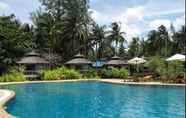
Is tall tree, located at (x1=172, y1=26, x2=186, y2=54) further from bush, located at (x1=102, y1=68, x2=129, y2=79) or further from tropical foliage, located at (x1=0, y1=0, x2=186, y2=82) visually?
bush, located at (x1=102, y1=68, x2=129, y2=79)

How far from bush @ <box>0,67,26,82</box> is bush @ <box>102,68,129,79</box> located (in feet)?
28.6

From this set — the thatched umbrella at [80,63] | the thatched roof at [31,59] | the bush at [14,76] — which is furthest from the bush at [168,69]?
the bush at [14,76]

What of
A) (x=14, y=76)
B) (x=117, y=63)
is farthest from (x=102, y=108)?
(x=117, y=63)

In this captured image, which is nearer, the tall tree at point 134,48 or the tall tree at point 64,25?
the tall tree at point 64,25

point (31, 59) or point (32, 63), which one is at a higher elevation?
point (31, 59)

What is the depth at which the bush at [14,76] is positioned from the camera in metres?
28.9

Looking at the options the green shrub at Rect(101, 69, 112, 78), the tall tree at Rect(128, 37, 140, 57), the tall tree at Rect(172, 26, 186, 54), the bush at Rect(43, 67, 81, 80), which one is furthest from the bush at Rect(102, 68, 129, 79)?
the tall tree at Rect(172, 26, 186, 54)

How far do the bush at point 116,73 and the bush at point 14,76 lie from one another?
8719 millimetres

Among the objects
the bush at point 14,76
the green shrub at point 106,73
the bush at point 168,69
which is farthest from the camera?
the green shrub at point 106,73

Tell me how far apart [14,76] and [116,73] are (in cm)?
1019

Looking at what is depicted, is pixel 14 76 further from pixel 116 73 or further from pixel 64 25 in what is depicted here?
pixel 64 25

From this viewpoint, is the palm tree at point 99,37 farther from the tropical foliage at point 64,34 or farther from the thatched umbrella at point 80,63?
the thatched umbrella at point 80,63

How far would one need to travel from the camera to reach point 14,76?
29594mm

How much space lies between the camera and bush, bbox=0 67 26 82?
28859mm
